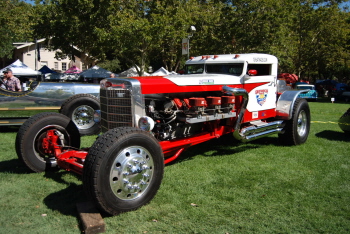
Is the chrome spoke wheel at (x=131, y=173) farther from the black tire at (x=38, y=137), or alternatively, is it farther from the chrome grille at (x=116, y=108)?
the black tire at (x=38, y=137)

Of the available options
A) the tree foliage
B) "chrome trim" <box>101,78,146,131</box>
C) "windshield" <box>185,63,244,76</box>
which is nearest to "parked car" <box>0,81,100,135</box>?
"windshield" <box>185,63,244,76</box>

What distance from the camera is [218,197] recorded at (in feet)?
15.4

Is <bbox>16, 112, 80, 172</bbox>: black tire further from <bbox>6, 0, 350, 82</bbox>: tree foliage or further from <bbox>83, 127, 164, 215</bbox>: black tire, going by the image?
<bbox>6, 0, 350, 82</bbox>: tree foliage

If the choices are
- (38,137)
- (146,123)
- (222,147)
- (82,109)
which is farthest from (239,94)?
(82,109)

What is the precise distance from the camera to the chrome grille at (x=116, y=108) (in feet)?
16.5

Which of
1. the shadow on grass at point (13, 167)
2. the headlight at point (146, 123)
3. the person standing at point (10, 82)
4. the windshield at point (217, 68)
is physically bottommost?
the shadow on grass at point (13, 167)

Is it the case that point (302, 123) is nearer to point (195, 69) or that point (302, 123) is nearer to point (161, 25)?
point (195, 69)

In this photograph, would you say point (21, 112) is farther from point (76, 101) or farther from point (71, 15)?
point (71, 15)

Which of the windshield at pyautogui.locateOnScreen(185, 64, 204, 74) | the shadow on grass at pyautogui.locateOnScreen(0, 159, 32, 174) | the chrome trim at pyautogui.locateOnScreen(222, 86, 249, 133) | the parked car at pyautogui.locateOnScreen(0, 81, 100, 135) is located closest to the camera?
the shadow on grass at pyautogui.locateOnScreen(0, 159, 32, 174)

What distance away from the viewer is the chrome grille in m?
5.04

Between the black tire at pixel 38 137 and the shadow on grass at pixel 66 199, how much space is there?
1.61ft

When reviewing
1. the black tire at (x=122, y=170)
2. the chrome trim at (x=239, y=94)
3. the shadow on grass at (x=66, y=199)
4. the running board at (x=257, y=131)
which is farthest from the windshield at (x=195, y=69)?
the shadow on grass at (x=66, y=199)

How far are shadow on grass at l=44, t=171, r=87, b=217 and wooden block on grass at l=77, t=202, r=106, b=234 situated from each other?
15cm

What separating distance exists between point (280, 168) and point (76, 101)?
494cm
